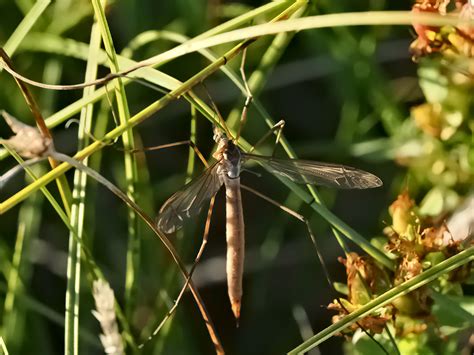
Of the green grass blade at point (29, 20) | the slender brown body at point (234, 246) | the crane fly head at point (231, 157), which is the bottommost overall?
the slender brown body at point (234, 246)

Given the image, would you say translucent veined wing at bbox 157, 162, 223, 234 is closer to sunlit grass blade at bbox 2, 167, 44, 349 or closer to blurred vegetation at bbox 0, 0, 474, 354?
blurred vegetation at bbox 0, 0, 474, 354

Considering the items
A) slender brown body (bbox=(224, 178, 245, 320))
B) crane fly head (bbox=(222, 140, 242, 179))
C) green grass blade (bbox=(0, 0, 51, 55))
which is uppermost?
green grass blade (bbox=(0, 0, 51, 55))

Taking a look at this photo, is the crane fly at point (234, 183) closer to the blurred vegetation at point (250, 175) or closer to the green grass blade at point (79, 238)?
the blurred vegetation at point (250, 175)

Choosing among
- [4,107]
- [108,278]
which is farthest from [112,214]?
[4,107]

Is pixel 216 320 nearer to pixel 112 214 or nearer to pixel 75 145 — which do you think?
pixel 112 214

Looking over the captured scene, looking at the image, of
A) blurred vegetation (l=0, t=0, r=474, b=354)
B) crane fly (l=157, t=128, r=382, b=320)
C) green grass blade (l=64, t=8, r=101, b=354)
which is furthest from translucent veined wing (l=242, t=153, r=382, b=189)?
green grass blade (l=64, t=8, r=101, b=354)

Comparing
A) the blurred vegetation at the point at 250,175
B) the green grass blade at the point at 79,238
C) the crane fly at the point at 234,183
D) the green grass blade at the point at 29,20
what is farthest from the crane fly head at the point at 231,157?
the green grass blade at the point at 29,20
